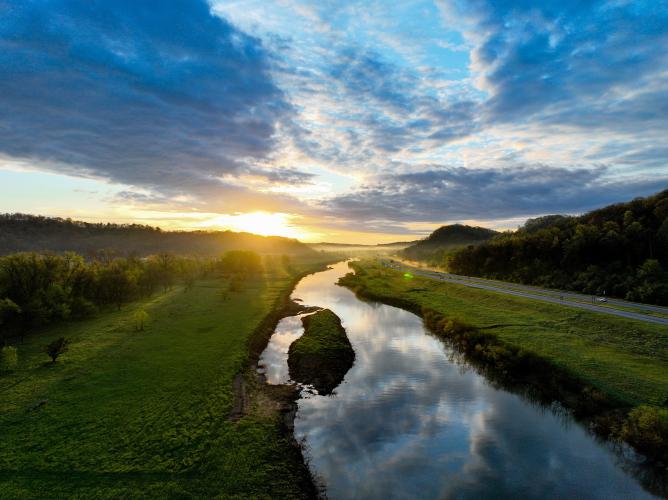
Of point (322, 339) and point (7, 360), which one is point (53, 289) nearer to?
point (7, 360)

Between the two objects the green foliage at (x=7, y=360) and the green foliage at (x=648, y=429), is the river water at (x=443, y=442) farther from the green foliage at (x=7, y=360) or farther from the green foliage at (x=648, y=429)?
the green foliage at (x=7, y=360)

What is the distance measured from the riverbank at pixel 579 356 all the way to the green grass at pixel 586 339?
7 cm

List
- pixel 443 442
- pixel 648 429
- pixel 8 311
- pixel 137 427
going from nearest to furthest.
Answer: pixel 648 429 → pixel 137 427 → pixel 443 442 → pixel 8 311

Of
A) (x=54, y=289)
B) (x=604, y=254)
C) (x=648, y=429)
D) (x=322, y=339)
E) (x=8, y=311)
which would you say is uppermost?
(x=604, y=254)

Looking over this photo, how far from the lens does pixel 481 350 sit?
40.2 metres

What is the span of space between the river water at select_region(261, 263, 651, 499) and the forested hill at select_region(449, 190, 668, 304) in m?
47.2

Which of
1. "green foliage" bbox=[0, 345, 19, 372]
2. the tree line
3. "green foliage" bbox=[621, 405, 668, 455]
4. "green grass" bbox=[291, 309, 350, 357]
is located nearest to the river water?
"green foliage" bbox=[621, 405, 668, 455]

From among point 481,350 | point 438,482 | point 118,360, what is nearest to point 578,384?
point 481,350

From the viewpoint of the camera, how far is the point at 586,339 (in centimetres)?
3900

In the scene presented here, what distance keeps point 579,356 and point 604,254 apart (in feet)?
185

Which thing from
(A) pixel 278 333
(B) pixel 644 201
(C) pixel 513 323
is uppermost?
(B) pixel 644 201

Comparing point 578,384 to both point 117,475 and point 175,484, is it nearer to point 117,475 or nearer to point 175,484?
point 175,484

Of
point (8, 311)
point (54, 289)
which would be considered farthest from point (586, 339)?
point (54, 289)

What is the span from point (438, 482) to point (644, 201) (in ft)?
324
